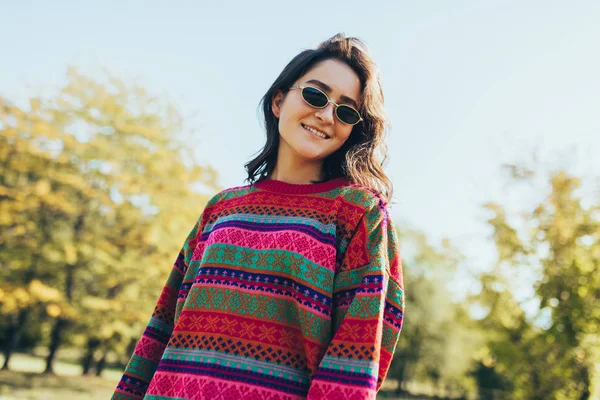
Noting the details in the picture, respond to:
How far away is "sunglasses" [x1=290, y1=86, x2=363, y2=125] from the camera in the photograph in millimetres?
1891

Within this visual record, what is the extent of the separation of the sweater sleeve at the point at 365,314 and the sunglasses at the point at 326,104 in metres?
0.38

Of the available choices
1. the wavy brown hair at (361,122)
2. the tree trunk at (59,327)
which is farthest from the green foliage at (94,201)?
the wavy brown hair at (361,122)

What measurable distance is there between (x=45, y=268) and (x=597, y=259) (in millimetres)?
13780

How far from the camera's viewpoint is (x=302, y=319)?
4.99 ft

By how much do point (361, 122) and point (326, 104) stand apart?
188 mm

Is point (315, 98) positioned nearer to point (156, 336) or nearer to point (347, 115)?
point (347, 115)

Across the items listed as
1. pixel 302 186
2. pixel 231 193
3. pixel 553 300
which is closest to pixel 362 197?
pixel 302 186

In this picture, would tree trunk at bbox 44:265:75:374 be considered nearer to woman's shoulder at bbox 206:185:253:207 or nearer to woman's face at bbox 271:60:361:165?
woman's shoulder at bbox 206:185:253:207

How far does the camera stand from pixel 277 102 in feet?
7.30

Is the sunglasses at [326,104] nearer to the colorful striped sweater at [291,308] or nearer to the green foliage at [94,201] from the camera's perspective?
the colorful striped sweater at [291,308]

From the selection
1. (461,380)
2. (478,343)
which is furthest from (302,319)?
(461,380)

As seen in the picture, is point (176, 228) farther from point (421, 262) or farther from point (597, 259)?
point (421, 262)

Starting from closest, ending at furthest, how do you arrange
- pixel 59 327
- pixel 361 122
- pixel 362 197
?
pixel 362 197 → pixel 361 122 → pixel 59 327

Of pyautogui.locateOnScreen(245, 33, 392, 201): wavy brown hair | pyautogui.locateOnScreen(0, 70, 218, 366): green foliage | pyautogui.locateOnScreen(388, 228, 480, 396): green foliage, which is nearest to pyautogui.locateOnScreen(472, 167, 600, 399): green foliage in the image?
pyautogui.locateOnScreen(0, 70, 218, 366): green foliage
